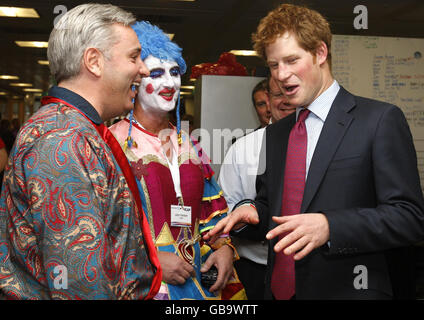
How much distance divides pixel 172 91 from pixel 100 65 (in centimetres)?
74

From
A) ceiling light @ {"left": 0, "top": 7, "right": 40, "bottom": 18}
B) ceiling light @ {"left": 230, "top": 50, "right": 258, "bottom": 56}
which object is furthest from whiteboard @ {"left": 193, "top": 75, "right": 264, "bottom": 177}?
ceiling light @ {"left": 230, "top": 50, "right": 258, "bottom": 56}

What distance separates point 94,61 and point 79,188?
1.39 ft

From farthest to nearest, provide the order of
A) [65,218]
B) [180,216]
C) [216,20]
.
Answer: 1. [216,20]
2. [180,216]
3. [65,218]

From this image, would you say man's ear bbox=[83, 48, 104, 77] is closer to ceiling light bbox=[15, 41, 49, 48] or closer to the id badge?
the id badge

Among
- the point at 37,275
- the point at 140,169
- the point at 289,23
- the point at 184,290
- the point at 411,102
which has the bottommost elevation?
the point at 184,290

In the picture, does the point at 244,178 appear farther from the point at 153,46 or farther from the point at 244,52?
the point at 244,52

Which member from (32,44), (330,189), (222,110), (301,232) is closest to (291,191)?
(330,189)

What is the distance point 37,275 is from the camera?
45.8 inches

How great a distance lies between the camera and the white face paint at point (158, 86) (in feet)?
6.68

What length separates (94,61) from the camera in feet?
4.34

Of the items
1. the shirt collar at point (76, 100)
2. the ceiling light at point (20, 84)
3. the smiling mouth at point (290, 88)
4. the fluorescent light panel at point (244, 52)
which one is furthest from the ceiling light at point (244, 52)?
the ceiling light at point (20, 84)

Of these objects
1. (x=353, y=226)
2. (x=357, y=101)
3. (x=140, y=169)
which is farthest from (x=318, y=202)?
(x=140, y=169)

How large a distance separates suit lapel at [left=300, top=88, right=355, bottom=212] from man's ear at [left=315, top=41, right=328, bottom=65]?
0.20 meters

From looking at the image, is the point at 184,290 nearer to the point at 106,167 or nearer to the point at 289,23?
the point at 106,167
